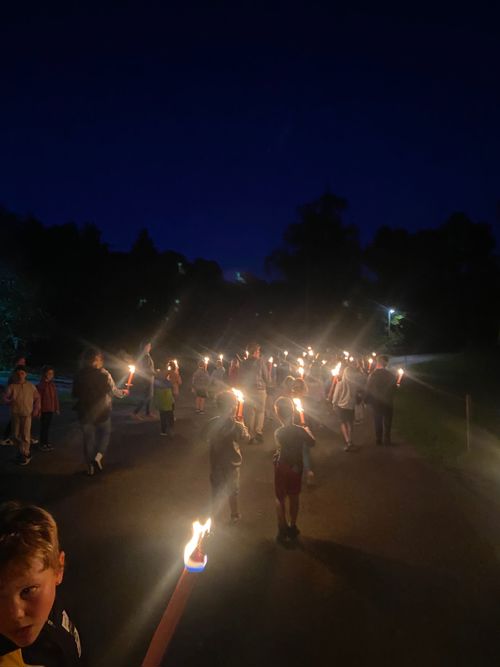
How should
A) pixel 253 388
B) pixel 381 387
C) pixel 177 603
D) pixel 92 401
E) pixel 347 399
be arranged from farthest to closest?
pixel 253 388, pixel 381 387, pixel 347 399, pixel 92 401, pixel 177 603

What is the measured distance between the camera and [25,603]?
1.51 m

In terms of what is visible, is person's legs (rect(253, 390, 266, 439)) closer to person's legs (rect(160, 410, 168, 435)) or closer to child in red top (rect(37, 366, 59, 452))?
person's legs (rect(160, 410, 168, 435))

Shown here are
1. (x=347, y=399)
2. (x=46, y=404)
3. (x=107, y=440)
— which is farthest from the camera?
(x=347, y=399)

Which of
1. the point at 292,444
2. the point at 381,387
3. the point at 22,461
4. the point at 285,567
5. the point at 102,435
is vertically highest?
the point at 381,387

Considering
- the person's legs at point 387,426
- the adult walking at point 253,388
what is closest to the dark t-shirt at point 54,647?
the adult walking at point 253,388

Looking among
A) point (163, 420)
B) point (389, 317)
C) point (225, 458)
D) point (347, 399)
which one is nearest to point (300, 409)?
point (225, 458)

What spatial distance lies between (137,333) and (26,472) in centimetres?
3233

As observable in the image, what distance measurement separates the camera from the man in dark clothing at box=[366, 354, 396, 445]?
A: 1077 centimetres

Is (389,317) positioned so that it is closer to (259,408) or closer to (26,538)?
(259,408)

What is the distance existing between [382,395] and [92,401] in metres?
5.93

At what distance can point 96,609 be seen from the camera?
13.9 feet

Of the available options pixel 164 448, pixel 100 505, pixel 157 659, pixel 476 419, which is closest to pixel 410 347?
pixel 476 419

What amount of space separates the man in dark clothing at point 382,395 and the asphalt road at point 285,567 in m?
2.04

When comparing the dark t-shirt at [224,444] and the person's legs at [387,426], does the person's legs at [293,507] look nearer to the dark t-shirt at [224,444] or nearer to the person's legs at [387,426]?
the dark t-shirt at [224,444]
